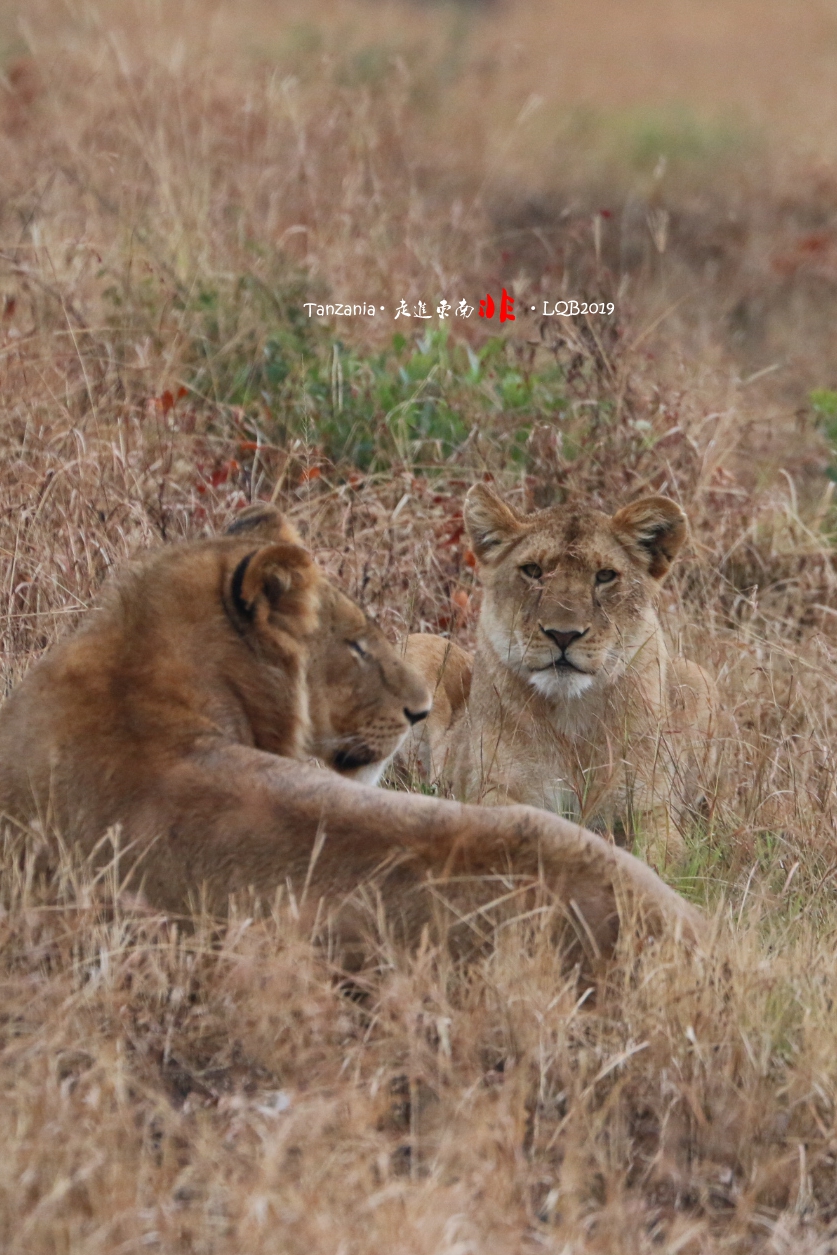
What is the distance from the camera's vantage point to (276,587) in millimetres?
4004

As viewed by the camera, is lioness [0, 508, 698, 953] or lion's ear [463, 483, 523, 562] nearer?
lioness [0, 508, 698, 953]

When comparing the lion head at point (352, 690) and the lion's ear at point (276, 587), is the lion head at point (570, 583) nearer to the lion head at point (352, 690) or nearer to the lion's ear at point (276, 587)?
the lion head at point (352, 690)

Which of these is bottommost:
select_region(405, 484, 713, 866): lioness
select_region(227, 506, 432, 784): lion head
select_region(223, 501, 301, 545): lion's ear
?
select_region(405, 484, 713, 866): lioness

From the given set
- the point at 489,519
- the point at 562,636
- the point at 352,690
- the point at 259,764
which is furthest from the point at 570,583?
the point at 259,764

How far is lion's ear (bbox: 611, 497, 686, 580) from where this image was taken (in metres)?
5.68

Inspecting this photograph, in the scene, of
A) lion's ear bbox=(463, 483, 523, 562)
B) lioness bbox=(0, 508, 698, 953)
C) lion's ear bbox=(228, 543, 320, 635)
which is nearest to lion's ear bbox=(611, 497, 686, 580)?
lion's ear bbox=(463, 483, 523, 562)

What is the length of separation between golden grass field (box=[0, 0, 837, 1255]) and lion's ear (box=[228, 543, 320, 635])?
68 cm

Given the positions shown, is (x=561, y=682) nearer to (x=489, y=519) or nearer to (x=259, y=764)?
(x=489, y=519)

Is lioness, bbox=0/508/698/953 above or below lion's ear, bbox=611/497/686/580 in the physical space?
above

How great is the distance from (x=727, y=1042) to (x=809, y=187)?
12.5 metres

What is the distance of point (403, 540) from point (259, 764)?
2.94 metres

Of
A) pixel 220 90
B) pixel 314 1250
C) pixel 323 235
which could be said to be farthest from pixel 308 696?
pixel 220 90

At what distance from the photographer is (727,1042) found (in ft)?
11.8

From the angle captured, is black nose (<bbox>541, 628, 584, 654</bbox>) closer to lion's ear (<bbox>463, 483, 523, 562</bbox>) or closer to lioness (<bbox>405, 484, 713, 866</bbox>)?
lioness (<bbox>405, 484, 713, 866</bbox>)
